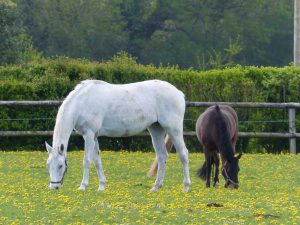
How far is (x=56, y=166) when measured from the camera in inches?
515

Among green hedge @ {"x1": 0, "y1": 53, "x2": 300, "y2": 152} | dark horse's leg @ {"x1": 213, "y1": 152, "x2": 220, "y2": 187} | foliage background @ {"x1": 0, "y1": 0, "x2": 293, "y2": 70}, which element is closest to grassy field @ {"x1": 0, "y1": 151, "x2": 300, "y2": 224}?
dark horse's leg @ {"x1": 213, "y1": 152, "x2": 220, "y2": 187}

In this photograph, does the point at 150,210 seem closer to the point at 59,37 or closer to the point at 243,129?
the point at 243,129

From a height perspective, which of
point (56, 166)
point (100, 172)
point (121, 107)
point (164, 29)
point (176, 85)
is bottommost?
point (100, 172)

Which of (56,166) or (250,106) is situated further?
(250,106)

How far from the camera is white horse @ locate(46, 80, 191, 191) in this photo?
13250 mm

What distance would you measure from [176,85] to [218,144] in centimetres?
810

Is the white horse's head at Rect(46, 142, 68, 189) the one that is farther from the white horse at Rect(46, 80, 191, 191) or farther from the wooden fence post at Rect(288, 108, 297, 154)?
the wooden fence post at Rect(288, 108, 297, 154)

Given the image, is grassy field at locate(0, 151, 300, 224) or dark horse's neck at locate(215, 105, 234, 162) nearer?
grassy field at locate(0, 151, 300, 224)

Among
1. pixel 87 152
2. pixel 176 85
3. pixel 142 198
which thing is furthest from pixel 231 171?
pixel 176 85

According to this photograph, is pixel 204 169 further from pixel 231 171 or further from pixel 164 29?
pixel 164 29

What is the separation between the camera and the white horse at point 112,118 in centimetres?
1325

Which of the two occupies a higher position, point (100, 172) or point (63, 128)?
point (63, 128)

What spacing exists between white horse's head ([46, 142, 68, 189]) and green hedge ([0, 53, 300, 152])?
8717 mm

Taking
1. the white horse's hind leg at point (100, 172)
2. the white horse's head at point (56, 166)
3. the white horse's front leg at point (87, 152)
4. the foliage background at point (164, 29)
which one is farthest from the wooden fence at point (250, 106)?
the foliage background at point (164, 29)
